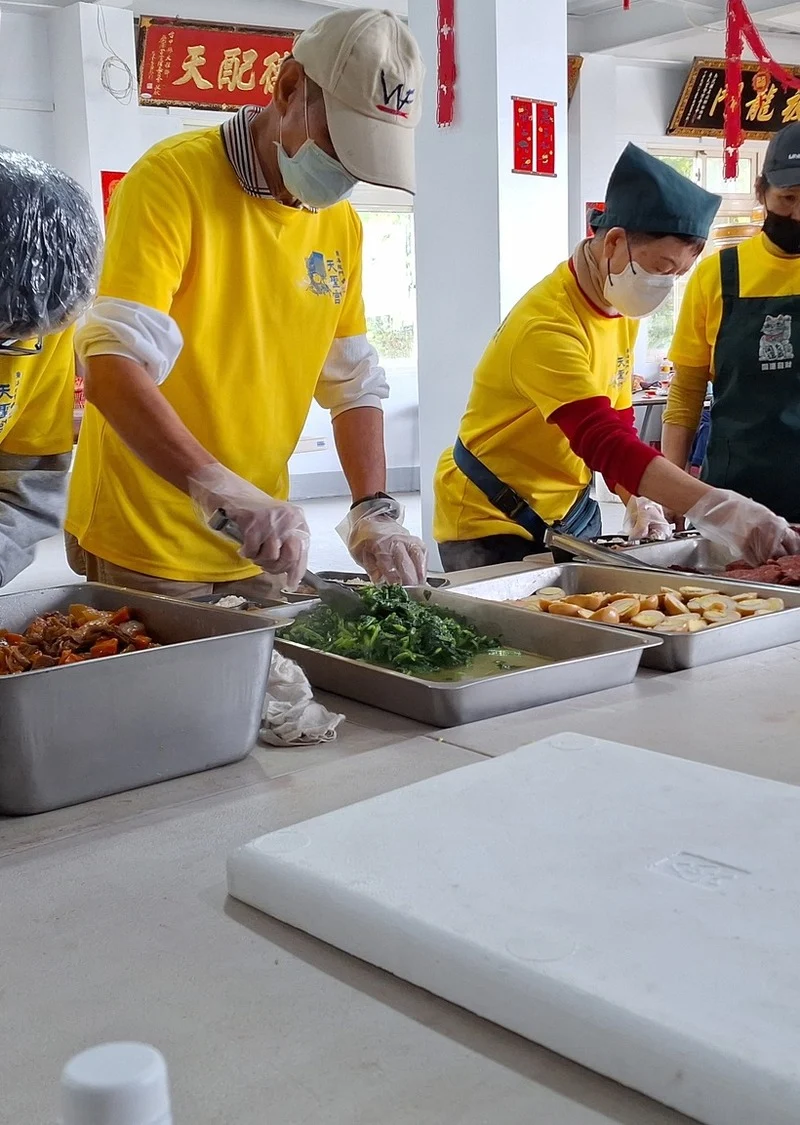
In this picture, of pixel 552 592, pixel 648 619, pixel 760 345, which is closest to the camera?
pixel 648 619

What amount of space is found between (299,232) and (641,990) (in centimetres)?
163

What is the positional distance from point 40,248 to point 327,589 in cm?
65

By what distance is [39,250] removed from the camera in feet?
4.24

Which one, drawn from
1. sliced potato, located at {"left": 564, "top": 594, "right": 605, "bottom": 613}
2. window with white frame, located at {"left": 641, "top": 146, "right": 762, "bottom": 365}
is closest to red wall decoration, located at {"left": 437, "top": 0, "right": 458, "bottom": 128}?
sliced potato, located at {"left": 564, "top": 594, "right": 605, "bottom": 613}

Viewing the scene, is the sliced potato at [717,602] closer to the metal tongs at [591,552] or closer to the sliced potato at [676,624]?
the sliced potato at [676,624]

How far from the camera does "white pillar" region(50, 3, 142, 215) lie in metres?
7.00

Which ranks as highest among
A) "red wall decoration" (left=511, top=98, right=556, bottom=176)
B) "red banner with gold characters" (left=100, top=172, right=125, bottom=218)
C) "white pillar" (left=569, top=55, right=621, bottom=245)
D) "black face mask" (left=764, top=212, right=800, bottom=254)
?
"white pillar" (left=569, top=55, right=621, bottom=245)

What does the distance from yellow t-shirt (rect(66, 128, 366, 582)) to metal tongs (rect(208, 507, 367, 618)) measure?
1.08 ft

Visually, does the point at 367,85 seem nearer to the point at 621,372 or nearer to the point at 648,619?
the point at 648,619

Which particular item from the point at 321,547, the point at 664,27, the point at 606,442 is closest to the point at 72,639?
the point at 606,442

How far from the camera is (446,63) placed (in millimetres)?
4848

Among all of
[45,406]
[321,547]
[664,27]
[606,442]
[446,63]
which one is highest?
[664,27]

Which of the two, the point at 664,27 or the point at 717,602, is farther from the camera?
the point at 664,27

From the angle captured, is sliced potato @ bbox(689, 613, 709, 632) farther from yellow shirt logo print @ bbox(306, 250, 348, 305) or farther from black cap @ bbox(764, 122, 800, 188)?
black cap @ bbox(764, 122, 800, 188)
